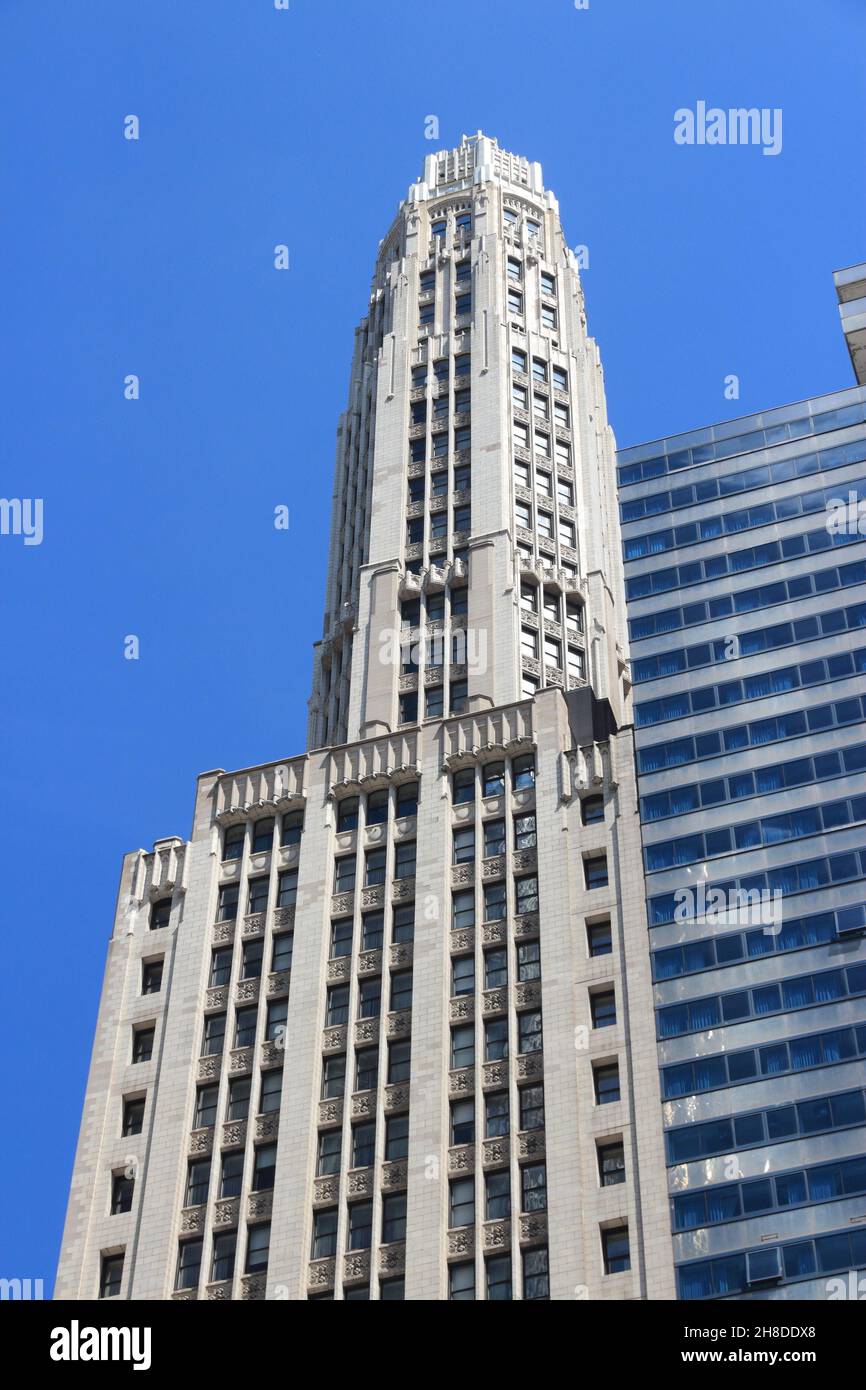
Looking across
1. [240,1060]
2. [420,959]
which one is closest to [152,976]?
[240,1060]

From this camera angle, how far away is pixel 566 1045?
76.7 m

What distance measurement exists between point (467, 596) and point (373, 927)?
2189cm

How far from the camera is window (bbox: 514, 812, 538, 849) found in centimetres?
8550

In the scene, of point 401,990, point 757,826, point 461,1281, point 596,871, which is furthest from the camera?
point 596,871

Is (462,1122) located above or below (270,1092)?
below

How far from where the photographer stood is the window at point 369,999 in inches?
3221

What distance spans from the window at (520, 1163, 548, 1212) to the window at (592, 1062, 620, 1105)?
11.2 feet

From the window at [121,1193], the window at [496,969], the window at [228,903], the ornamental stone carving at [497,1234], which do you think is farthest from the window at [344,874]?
the ornamental stone carving at [497,1234]

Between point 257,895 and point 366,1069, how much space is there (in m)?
12.0

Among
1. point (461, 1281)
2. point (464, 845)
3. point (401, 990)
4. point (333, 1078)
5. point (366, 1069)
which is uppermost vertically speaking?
point (464, 845)

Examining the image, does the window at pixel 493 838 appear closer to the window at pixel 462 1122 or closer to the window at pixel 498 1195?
the window at pixel 462 1122

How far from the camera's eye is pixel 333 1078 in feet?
263

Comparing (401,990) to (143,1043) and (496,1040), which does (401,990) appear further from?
(143,1043)
